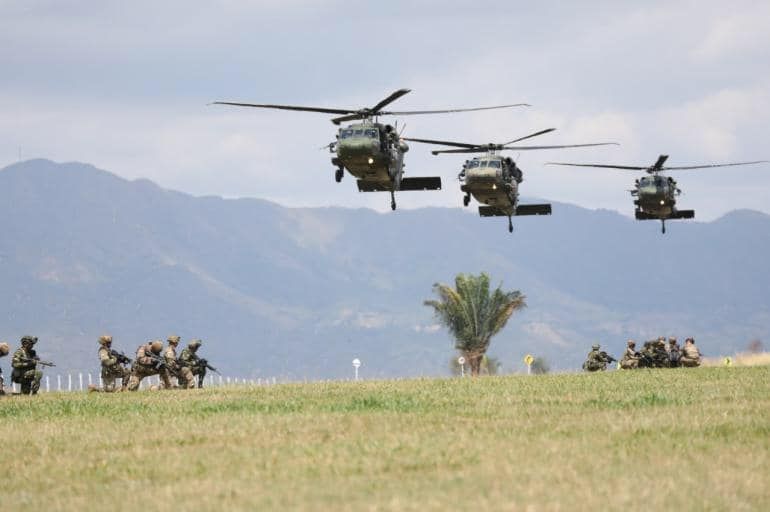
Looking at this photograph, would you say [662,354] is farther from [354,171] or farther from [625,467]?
[625,467]

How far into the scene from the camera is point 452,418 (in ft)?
81.8

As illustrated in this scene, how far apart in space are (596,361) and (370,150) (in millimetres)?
11205

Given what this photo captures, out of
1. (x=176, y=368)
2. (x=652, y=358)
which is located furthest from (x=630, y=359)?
(x=176, y=368)

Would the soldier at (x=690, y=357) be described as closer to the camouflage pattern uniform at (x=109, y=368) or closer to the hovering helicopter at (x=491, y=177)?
the hovering helicopter at (x=491, y=177)

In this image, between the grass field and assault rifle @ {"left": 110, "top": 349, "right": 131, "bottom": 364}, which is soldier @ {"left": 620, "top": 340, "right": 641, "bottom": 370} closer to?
the grass field

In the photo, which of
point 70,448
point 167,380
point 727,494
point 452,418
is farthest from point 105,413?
point 727,494

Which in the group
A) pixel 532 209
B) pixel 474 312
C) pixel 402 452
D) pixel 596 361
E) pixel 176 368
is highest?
pixel 532 209

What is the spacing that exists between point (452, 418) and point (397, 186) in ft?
90.2

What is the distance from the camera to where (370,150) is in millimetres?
48375

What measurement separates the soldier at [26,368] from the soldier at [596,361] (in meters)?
20.3

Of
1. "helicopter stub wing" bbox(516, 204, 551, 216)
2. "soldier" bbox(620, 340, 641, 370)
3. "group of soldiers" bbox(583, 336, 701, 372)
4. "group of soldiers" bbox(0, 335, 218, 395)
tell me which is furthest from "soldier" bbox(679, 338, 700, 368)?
"group of soldiers" bbox(0, 335, 218, 395)

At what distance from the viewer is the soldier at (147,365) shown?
38.6 m

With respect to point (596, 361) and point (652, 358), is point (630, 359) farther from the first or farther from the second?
point (596, 361)

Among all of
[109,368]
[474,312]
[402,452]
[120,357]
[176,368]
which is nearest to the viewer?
[402,452]
